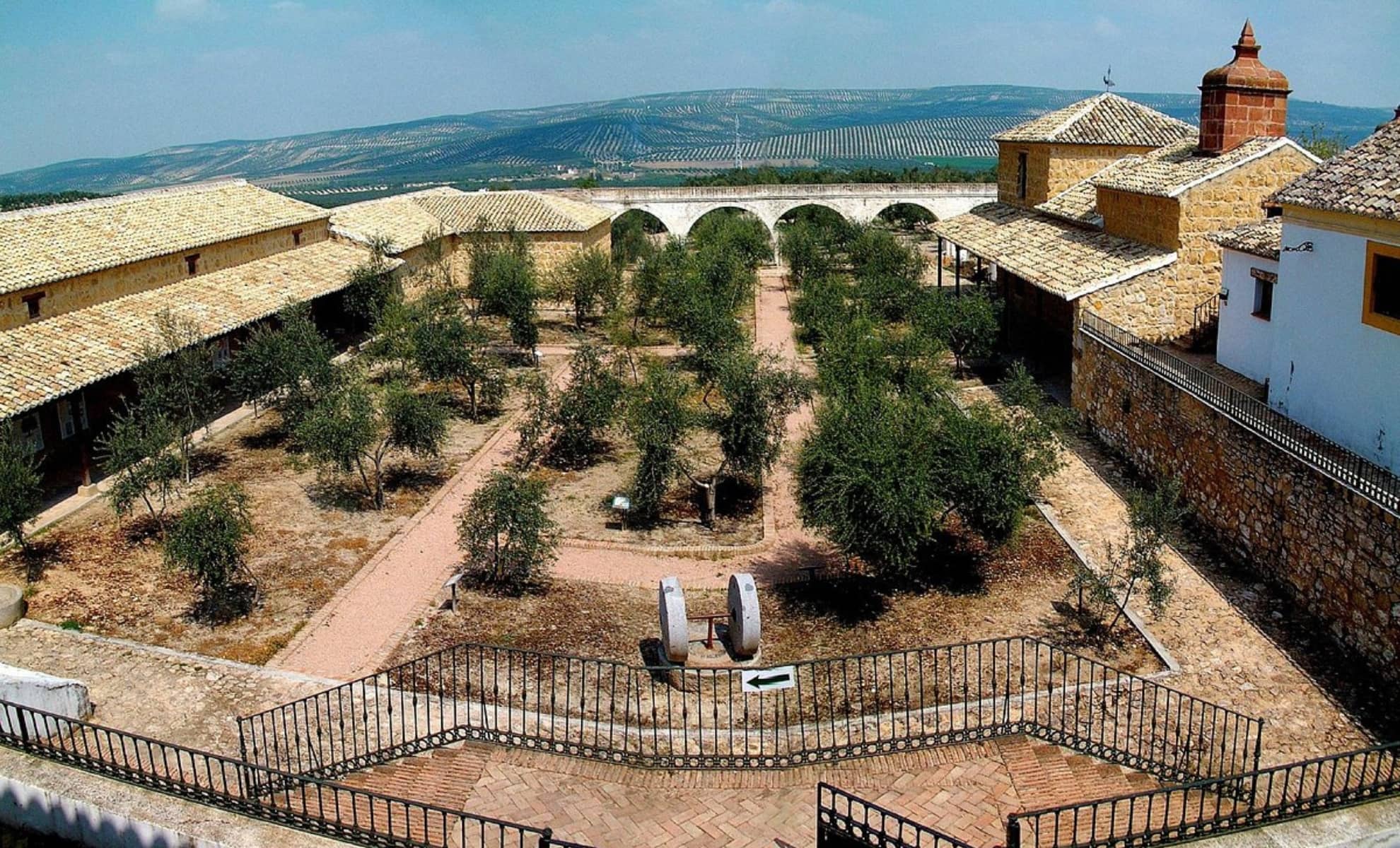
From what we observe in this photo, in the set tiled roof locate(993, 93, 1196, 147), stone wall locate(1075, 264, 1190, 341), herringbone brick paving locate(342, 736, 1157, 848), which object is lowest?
herringbone brick paving locate(342, 736, 1157, 848)

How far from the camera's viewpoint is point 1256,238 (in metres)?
20.0

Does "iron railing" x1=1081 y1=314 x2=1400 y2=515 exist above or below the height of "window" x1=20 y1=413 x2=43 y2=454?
above

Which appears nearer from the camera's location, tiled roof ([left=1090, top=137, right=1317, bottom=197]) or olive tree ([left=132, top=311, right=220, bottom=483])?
olive tree ([left=132, top=311, right=220, bottom=483])

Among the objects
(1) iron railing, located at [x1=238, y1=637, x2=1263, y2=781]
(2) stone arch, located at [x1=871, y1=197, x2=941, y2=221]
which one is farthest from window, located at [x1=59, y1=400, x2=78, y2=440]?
(2) stone arch, located at [x1=871, y1=197, x2=941, y2=221]

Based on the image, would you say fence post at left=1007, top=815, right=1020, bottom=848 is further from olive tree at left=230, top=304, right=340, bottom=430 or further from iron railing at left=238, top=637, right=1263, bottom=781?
olive tree at left=230, top=304, right=340, bottom=430

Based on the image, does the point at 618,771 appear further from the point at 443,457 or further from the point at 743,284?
the point at 743,284

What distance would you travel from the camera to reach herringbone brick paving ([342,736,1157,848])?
34.0 feet

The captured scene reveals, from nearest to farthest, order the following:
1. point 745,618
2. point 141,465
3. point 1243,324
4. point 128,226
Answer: point 745,618 < point 141,465 < point 1243,324 < point 128,226

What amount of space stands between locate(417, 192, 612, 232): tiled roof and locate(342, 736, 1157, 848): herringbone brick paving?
113 feet

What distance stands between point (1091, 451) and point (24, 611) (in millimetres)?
18947

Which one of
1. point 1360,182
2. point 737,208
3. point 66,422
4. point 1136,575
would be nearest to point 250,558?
point 66,422

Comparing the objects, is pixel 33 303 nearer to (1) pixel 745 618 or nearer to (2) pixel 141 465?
(2) pixel 141 465

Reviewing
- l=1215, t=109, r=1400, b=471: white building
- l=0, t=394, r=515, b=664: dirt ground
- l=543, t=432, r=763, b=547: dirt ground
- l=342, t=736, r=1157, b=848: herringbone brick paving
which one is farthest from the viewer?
l=543, t=432, r=763, b=547: dirt ground

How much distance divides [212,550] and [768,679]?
26.9 ft
